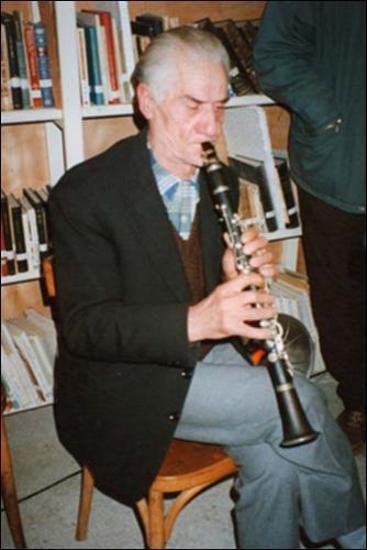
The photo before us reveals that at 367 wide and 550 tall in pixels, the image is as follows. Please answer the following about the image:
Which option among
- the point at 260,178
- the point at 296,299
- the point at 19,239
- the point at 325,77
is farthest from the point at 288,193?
the point at 19,239

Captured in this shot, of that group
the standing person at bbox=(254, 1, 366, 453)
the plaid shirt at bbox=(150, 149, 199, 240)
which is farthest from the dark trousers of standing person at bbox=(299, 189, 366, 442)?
the plaid shirt at bbox=(150, 149, 199, 240)

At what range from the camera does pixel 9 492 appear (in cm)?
145

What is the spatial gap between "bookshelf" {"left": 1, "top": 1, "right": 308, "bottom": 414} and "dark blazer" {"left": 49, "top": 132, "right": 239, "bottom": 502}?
502 mm

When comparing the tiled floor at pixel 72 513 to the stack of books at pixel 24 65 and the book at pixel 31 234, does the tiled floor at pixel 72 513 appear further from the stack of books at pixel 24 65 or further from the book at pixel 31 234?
the stack of books at pixel 24 65

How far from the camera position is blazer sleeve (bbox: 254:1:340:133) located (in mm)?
1539

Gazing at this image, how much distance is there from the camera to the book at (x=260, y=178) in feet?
6.67

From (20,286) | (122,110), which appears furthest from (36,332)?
(122,110)

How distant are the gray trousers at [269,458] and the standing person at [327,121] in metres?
0.68

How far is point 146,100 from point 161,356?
2.00 feet

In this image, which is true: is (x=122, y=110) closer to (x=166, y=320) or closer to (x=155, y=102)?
(x=155, y=102)

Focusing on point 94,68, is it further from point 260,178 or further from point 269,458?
point 269,458

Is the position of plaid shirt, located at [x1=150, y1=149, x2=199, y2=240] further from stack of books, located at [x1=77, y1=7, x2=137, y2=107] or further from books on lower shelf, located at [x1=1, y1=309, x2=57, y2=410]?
books on lower shelf, located at [x1=1, y1=309, x2=57, y2=410]

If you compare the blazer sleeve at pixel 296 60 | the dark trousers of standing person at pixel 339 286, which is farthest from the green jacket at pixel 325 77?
the dark trousers of standing person at pixel 339 286

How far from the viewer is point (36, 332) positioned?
2033 mm
